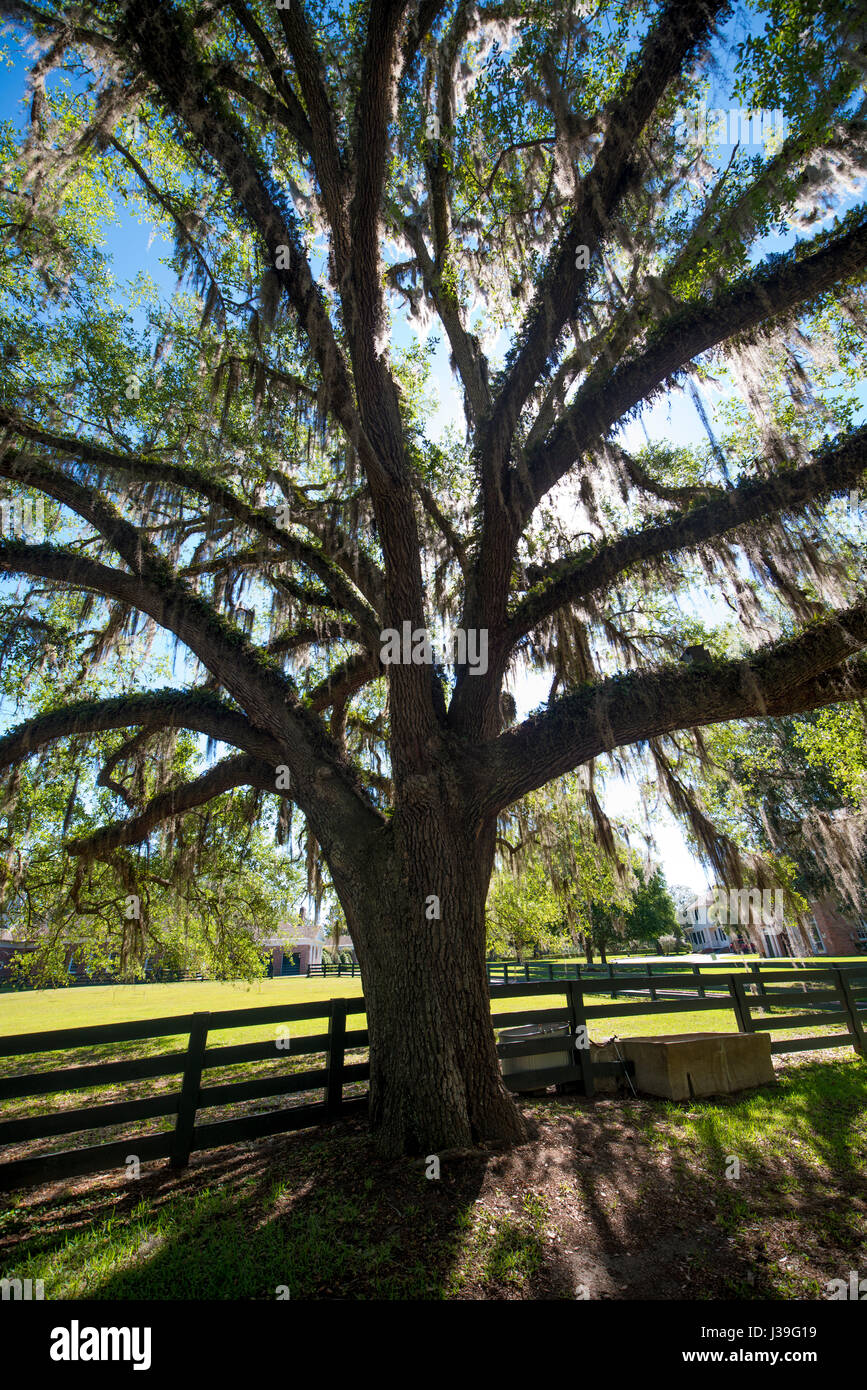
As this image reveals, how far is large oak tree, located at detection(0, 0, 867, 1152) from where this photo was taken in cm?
428

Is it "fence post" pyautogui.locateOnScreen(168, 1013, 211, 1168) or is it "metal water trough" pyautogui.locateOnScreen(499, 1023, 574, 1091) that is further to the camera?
"metal water trough" pyautogui.locateOnScreen(499, 1023, 574, 1091)

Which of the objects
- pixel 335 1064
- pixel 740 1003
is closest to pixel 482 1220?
pixel 335 1064

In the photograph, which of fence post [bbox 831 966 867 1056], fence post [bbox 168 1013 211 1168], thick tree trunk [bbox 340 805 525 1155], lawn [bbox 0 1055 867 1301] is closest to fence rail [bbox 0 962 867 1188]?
fence post [bbox 168 1013 211 1168]

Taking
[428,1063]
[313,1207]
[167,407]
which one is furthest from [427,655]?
[167,407]

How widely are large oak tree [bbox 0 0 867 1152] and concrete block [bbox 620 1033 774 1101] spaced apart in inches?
75.8

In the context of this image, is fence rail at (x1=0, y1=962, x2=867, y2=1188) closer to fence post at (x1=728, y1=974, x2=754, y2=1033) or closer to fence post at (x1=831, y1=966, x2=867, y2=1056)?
fence post at (x1=728, y1=974, x2=754, y2=1033)

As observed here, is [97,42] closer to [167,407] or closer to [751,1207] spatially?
[167,407]

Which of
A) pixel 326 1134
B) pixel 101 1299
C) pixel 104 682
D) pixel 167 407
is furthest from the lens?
pixel 104 682

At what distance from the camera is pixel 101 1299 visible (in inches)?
100.0

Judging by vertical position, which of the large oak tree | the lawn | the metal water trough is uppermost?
the large oak tree

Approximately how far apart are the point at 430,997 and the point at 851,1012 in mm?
6487

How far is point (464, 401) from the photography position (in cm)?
688

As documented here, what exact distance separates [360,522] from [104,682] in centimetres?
564
